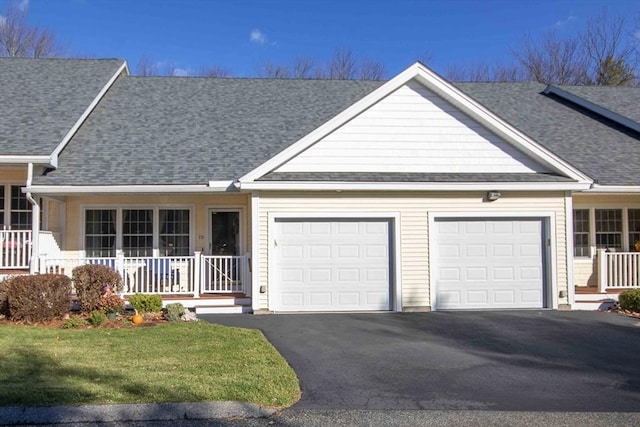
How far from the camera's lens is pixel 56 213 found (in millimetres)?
13648

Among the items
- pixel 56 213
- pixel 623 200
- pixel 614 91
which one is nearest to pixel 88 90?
pixel 56 213

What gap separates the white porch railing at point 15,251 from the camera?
12555mm

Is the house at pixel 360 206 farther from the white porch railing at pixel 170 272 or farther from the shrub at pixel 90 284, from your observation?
the shrub at pixel 90 284

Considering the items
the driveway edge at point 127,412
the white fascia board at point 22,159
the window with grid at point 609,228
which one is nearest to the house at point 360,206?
the white fascia board at point 22,159

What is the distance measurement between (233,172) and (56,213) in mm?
4893

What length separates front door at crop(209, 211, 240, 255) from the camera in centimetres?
1416

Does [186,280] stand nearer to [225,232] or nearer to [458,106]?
[225,232]

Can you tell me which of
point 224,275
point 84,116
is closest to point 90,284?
point 224,275

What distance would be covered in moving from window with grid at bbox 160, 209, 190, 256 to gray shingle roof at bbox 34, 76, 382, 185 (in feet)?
5.21

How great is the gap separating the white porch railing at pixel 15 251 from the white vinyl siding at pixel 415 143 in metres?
7.12

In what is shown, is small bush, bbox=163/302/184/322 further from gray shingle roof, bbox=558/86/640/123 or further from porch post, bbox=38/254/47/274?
gray shingle roof, bbox=558/86/640/123

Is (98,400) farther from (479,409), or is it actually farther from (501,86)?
(501,86)

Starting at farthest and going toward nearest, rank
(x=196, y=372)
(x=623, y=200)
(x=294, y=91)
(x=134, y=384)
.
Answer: (x=294, y=91)
(x=623, y=200)
(x=196, y=372)
(x=134, y=384)

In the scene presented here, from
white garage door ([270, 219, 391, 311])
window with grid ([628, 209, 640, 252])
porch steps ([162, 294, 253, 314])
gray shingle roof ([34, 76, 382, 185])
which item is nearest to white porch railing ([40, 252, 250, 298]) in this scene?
porch steps ([162, 294, 253, 314])
